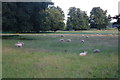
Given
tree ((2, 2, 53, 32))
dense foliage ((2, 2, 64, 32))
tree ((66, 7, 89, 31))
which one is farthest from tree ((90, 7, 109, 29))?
tree ((2, 2, 53, 32))

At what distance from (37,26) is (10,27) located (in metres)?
4.77

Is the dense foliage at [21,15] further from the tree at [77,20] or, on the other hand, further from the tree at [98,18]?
the tree at [98,18]

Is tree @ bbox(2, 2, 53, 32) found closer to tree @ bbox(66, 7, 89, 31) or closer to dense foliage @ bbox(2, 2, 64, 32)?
dense foliage @ bbox(2, 2, 64, 32)

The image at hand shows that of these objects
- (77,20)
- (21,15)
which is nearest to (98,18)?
(77,20)

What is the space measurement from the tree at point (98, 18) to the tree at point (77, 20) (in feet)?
7.02

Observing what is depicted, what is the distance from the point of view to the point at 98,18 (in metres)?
48.8

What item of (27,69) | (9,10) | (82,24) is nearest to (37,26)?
(9,10)

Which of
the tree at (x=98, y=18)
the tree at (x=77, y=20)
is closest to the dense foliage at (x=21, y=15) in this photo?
the tree at (x=77, y=20)

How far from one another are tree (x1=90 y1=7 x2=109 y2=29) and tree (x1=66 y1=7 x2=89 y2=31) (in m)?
2.14

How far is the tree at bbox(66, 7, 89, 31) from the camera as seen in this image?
4738 cm

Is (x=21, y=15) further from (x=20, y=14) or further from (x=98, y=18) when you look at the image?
(x=98, y=18)

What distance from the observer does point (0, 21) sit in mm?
16547

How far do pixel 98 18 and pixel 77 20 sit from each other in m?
5.78

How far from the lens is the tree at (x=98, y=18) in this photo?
47.3 metres
